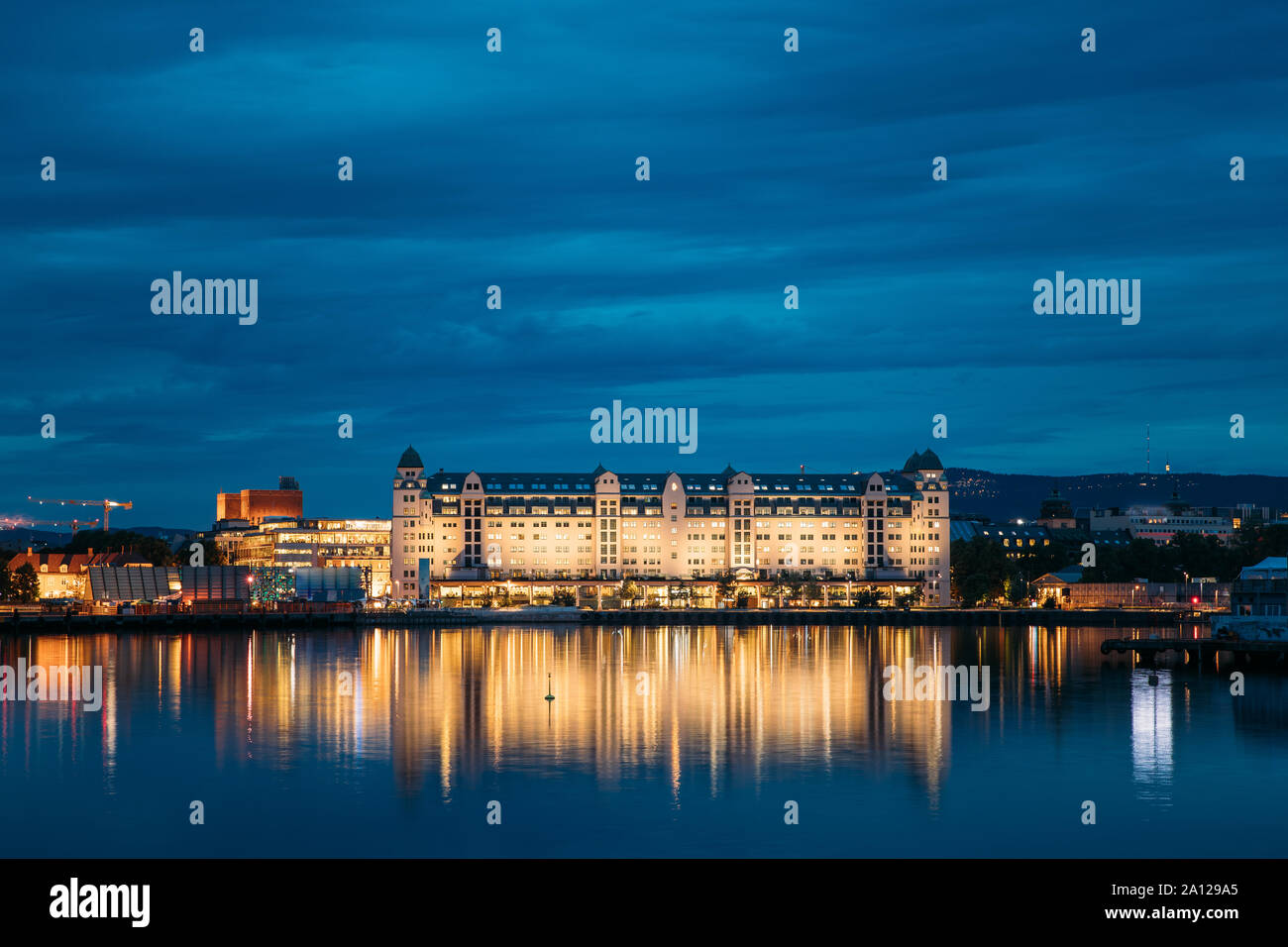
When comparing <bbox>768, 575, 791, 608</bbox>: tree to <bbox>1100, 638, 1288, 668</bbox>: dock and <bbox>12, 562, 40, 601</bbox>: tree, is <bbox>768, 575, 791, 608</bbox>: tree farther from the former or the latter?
<bbox>12, 562, 40, 601</bbox>: tree

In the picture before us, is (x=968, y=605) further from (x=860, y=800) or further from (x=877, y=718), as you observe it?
(x=860, y=800)

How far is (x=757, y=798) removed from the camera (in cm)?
3772

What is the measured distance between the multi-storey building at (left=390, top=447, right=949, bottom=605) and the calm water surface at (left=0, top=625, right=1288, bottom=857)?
335 feet

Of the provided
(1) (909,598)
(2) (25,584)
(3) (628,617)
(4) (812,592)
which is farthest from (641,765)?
(2) (25,584)

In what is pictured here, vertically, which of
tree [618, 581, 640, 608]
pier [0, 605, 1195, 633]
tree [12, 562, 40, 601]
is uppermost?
tree [12, 562, 40, 601]

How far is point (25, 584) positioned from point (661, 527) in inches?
2919

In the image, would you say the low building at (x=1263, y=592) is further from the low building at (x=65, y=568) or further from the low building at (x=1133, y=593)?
the low building at (x=65, y=568)

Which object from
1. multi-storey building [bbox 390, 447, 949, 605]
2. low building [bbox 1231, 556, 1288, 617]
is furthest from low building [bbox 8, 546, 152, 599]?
low building [bbox 1231, 556, 1288, 617]

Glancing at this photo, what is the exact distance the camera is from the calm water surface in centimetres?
3394

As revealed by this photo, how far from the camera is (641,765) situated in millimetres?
42938

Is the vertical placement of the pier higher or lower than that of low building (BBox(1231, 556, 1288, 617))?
lower

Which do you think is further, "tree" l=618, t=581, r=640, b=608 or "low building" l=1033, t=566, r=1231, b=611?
"tree" l=618, t=581, r=640, b=608
